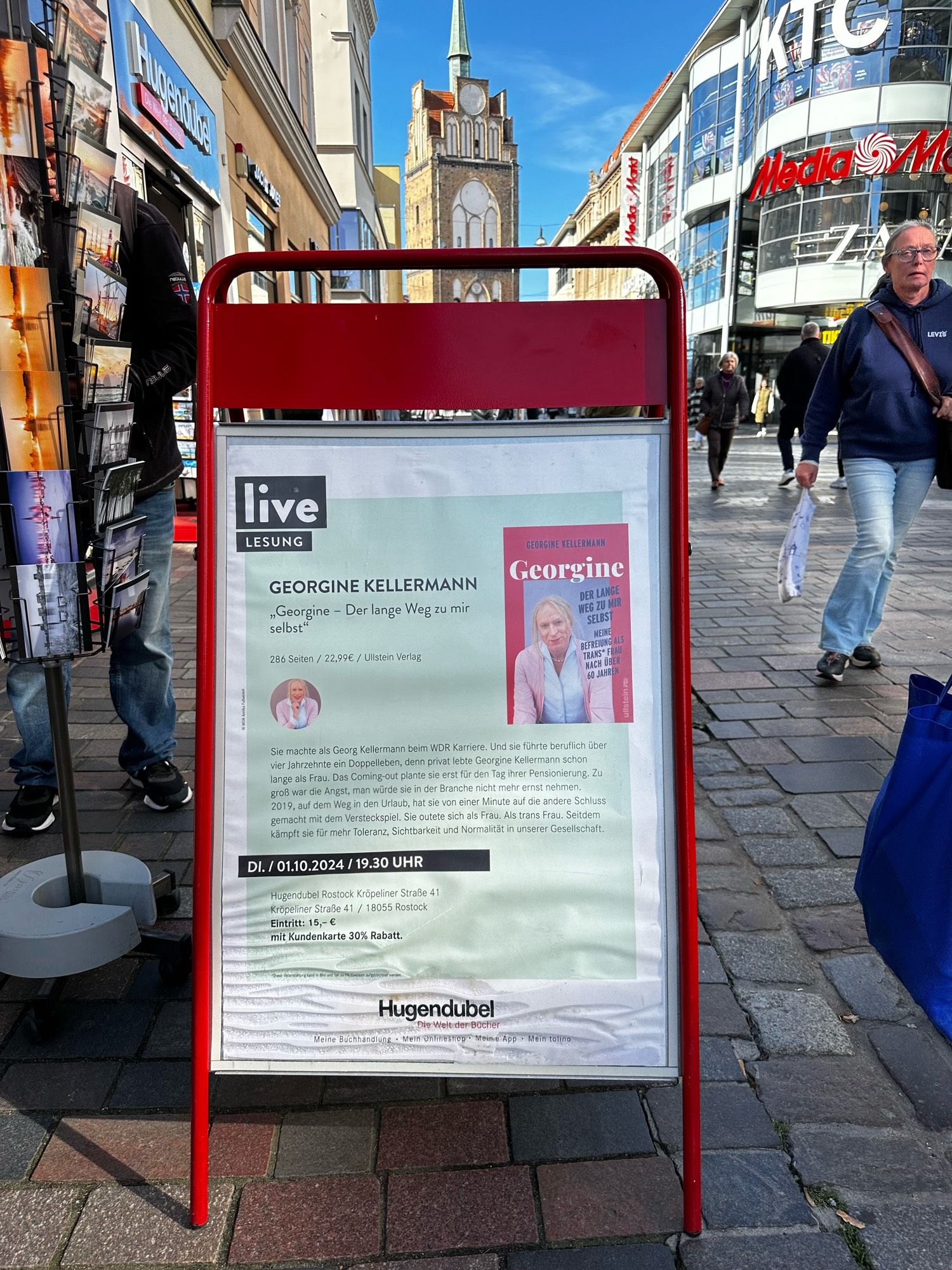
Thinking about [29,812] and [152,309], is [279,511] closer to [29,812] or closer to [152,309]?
[152,309]

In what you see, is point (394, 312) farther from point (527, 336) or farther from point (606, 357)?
point (606, 357)

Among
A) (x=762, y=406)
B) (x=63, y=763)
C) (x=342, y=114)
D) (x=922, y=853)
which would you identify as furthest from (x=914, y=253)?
(x=762, y=406)

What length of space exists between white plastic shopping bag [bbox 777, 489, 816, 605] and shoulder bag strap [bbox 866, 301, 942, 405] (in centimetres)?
68

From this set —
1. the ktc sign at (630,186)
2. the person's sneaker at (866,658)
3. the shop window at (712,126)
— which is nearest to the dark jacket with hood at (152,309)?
the person's sneaker at (866,658)

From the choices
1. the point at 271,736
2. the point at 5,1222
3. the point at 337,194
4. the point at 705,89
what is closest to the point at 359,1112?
the point at 5,1222

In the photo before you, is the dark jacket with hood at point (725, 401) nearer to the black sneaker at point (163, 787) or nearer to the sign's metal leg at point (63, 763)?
the black sneaker at point (163, 787)

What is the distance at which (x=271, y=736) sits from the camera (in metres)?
1.69

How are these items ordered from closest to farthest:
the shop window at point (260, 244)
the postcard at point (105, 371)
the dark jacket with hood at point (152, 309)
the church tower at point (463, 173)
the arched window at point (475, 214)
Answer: the postcard at point (105, 371) < the dark jacket with hood at point (152, 309) < the shop window at point (260, 244) < the church tower at point (463, 173) < the arched window at point (475, 214)

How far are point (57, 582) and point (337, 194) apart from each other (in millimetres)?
28209

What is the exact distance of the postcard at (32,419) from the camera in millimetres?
1903

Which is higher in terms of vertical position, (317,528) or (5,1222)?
(317,528)

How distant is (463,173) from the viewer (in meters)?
→ 93.6

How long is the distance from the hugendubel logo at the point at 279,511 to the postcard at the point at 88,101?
0.85 meters

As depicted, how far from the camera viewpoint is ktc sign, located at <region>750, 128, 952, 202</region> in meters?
33.9
